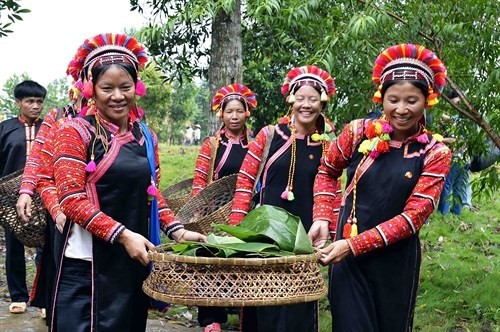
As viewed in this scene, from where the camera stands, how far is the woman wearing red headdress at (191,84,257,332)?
6.26 metres

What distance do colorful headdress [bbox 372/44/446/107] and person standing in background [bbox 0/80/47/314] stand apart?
364cm

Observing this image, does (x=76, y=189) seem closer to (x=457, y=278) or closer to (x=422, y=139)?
(x=422, y=139)

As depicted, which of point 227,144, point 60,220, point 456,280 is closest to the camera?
point 60,220

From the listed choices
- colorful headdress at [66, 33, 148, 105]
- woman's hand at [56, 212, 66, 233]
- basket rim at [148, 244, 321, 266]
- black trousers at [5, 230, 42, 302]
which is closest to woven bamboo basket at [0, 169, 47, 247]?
woman's hand at [56, 212, 66, 233]

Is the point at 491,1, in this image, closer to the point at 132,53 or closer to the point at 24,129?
the point at 132,53

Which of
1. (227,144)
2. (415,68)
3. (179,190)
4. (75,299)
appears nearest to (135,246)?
(75,299)

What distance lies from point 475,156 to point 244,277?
308 centimetres

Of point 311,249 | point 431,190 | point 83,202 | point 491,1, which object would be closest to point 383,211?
point 431,190

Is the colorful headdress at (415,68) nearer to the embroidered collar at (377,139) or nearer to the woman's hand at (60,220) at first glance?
the embroidered collar at (377,139)

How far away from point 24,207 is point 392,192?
2574 mm

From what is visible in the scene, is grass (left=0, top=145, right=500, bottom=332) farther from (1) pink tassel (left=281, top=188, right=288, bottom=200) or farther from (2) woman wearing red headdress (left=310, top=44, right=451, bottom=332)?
(2) woman wearing red headdress (left=310, top=44, right=451, bottom=332)

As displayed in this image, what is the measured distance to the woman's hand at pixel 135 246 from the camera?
317 centimetres

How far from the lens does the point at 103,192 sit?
335cm

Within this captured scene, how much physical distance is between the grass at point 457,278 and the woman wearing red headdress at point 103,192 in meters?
2.54
